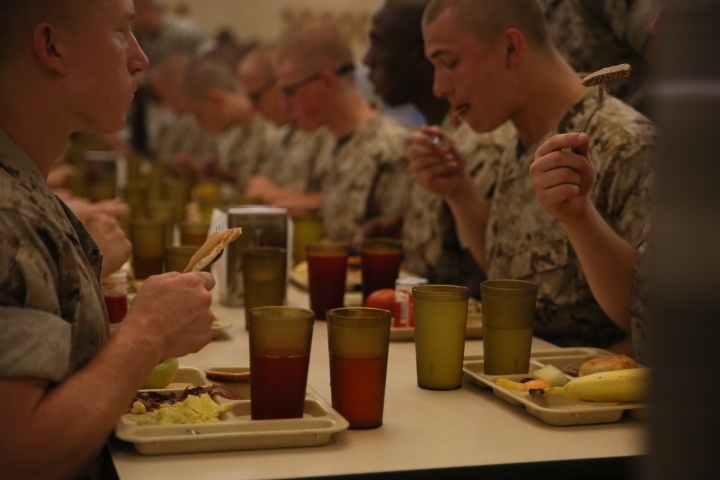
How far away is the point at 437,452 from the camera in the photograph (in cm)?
133

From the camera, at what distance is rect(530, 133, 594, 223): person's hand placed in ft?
5.69

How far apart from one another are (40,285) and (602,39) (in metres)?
2.24

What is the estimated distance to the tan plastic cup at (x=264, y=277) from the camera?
2.10m

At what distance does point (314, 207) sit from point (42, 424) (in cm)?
317

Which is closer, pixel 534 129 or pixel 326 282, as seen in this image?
pixel 326 282

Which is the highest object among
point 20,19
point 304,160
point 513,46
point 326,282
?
point 513,46

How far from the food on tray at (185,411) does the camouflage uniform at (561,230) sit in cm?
93

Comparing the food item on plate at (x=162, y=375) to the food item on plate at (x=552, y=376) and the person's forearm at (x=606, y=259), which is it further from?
the person's forearm at (x=606, y=259)

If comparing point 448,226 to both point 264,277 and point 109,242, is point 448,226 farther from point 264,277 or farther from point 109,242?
point 109,242

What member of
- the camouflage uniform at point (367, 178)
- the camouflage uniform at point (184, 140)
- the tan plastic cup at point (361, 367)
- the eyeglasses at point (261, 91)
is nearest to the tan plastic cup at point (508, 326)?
the tan plastic cup at point (361, 367)

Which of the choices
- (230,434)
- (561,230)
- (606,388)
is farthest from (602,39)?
(230,434)

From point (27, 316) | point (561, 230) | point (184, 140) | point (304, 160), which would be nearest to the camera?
point (27, 316)

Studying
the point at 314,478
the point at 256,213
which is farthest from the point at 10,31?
the point at 256,213

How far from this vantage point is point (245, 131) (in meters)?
6.60
